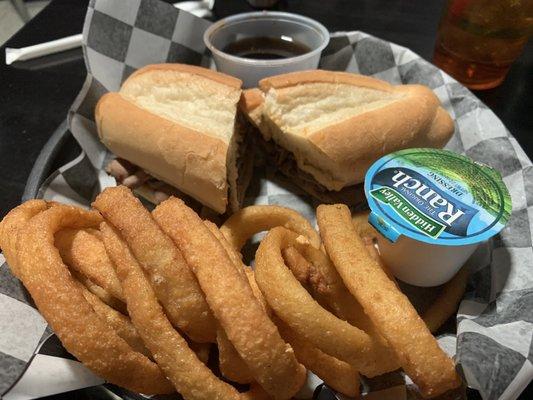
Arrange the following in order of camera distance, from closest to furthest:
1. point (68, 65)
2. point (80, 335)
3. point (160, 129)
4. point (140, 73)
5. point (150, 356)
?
point (80, 335) < point (150, 356) < point (160, 129) < point (140, 73) < point (68, 65)

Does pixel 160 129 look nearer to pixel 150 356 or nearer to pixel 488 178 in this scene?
pixel 150 356

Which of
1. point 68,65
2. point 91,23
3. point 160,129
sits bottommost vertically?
point 68,65

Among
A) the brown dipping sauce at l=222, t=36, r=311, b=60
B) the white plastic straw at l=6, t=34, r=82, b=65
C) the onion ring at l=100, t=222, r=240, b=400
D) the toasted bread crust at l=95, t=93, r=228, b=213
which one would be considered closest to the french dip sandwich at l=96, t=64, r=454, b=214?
the toasted bread crust at l=95, t=93, r=228, b=213

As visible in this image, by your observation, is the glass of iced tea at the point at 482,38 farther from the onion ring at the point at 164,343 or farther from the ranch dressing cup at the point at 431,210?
the onion ring at the point at 164,343

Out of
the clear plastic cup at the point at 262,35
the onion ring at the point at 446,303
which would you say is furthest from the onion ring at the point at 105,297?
the clear plastic cup at the point at 262,35

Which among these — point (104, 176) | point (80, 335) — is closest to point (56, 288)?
point (80, 335)

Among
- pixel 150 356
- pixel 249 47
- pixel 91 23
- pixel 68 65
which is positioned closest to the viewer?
pixel 150 356

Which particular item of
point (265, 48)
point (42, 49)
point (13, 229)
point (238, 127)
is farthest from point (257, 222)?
point (42, 49)

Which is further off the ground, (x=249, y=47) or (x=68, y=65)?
(x=249, y=47)

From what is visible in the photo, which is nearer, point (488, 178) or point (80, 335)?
point (80, 335)
